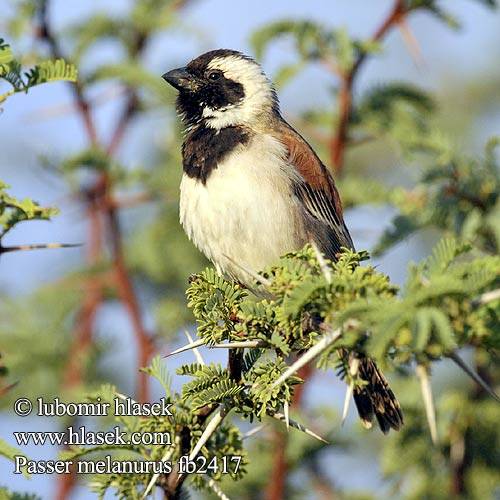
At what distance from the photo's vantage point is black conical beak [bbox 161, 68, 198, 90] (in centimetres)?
524

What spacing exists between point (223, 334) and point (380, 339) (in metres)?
0.90

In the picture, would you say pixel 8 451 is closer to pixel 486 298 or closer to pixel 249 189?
pixel 486 298

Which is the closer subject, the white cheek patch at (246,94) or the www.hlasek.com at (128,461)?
the www.hlasek.com at (128,461)

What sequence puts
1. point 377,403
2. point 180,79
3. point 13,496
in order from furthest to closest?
point 180,79 → point 377,403 → point 13,496

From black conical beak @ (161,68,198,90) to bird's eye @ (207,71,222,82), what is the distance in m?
0.11

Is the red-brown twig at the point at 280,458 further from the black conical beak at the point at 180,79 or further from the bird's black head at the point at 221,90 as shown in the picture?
the black conical beak at the point at 180,79

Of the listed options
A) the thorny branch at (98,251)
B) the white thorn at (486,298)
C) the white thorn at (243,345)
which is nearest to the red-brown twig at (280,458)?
the thorny branch at (98,251)

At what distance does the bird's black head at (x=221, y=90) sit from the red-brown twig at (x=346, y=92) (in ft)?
1.65

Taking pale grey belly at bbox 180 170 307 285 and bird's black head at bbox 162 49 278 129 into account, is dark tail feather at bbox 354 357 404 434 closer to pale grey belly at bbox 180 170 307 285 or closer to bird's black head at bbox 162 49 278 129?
pale grey belly at bbox 180 170 307 285

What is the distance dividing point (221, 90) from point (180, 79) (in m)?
0.27

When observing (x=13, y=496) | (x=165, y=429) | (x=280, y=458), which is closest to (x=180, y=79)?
(x=280, y=458)

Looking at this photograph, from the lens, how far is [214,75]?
5.39 metres

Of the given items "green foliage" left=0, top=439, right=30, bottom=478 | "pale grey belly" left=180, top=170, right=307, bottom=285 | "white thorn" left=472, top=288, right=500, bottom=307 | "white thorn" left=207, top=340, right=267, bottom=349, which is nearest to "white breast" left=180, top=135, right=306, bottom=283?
"pale grey belly" left=180, top=170, right=307, bottom=285

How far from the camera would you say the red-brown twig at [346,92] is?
4.98 metres
